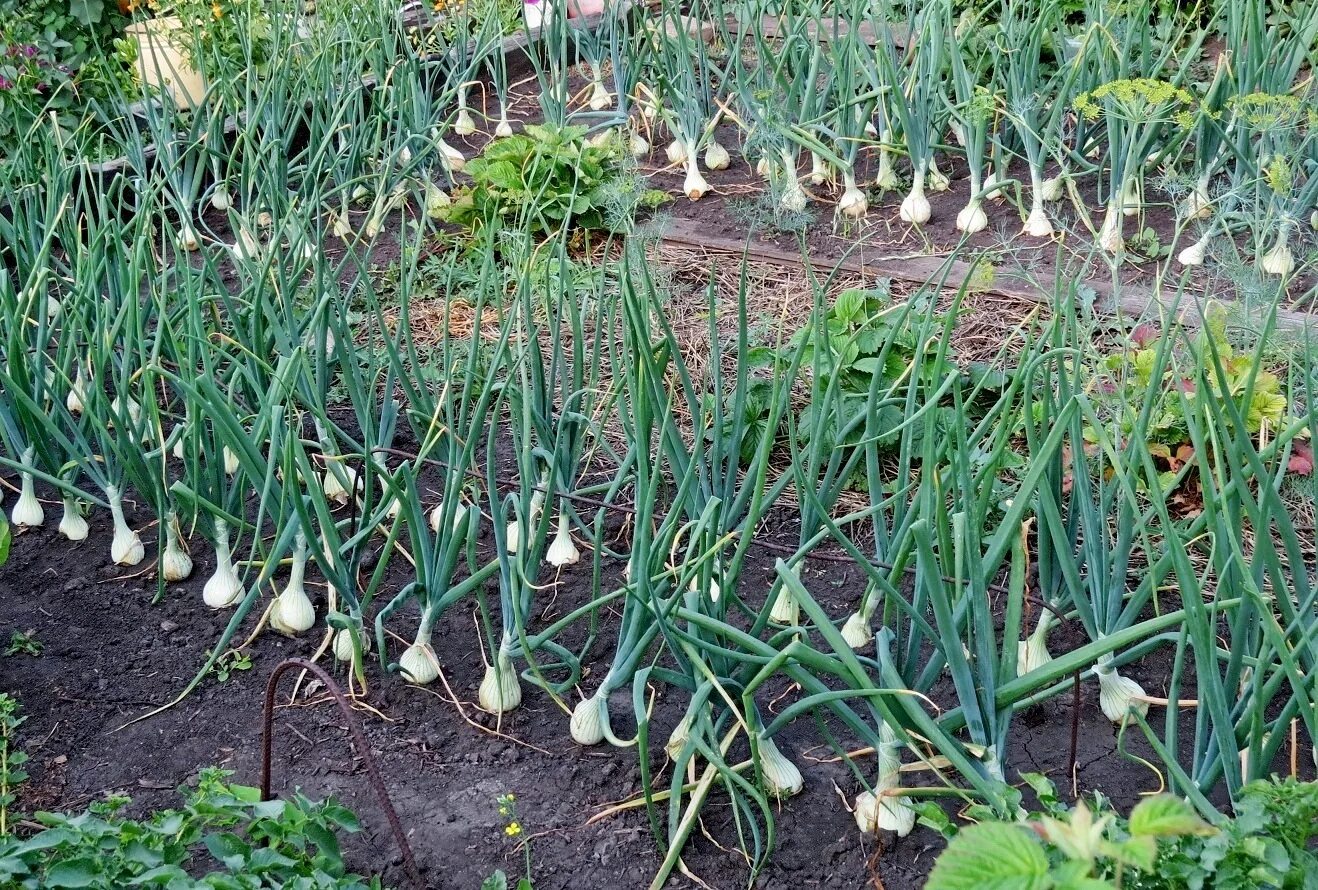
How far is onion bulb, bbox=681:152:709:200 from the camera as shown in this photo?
11.5 feet

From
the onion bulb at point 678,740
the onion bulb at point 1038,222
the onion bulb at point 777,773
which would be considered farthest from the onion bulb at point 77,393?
the onion bulb at point 1038,222

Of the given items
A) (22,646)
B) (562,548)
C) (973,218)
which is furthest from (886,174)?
(22,646)

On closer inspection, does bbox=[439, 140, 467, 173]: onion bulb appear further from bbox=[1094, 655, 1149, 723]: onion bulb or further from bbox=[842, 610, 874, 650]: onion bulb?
bbox=[1094, 655, 1149, 723]: onion bulb

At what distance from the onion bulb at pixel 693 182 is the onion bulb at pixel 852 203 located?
1.32ft

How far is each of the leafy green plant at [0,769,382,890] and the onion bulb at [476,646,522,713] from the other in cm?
34

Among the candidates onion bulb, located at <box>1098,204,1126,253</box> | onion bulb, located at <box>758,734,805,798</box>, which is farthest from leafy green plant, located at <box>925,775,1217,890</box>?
onion bulb, located at <box>1098,204,1126,253</box>

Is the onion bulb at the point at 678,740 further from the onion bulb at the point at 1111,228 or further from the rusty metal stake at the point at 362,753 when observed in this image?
the onion bulb at the point at 1111,228

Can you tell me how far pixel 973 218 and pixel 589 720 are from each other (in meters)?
1.89

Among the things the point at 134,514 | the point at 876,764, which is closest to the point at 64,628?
the point at 134,514

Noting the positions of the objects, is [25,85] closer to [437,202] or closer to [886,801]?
[437,202]

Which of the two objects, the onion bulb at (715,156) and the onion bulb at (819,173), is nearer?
the onion bulb at (819,173)

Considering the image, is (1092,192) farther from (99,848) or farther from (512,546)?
(99,848)

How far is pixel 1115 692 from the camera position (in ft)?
5.73

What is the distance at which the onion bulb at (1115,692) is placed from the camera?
1724 mm
